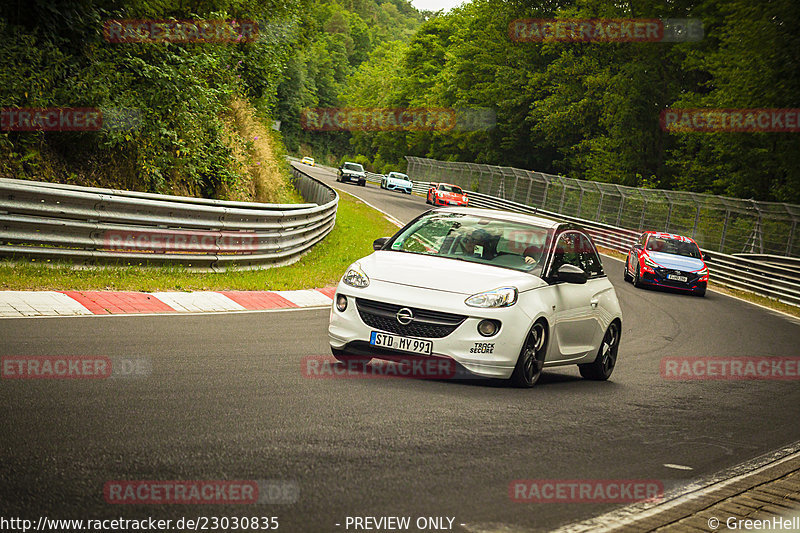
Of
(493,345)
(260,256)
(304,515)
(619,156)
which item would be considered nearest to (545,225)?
(493,345)

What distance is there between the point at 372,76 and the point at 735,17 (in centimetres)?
10860

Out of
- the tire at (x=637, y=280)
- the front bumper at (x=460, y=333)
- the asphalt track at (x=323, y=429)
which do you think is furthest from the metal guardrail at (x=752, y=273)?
the front bumper at (x=460, y=333)

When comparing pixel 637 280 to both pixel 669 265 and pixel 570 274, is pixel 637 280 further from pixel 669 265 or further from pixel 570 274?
pixel 570 274

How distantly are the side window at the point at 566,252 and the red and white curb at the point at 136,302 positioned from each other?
15.7 feet

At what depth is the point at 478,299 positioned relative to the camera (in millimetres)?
7648

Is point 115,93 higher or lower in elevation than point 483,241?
higher

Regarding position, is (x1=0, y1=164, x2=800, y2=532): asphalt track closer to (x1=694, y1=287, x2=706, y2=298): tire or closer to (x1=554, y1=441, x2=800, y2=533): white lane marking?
(x1=554, y1=441, x2=800, y2=533): white lane marking

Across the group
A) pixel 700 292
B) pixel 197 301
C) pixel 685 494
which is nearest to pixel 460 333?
pixel 685 494

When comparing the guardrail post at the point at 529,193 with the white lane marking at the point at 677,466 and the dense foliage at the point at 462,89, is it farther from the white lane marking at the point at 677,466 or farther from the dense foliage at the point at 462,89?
the white lane marking at the point at 677,466

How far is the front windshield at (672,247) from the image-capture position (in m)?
25.4

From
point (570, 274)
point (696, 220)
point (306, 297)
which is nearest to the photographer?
point (570, 274)

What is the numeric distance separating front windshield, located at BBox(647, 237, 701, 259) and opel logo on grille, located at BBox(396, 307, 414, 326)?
62.6 ft

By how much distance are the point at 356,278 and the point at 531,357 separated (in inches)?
70.1

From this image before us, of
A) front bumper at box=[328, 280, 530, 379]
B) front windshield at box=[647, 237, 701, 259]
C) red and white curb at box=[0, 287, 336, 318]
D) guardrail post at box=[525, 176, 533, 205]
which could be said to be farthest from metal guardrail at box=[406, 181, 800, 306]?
front bumper at box=[328, 280, 530, 379]
